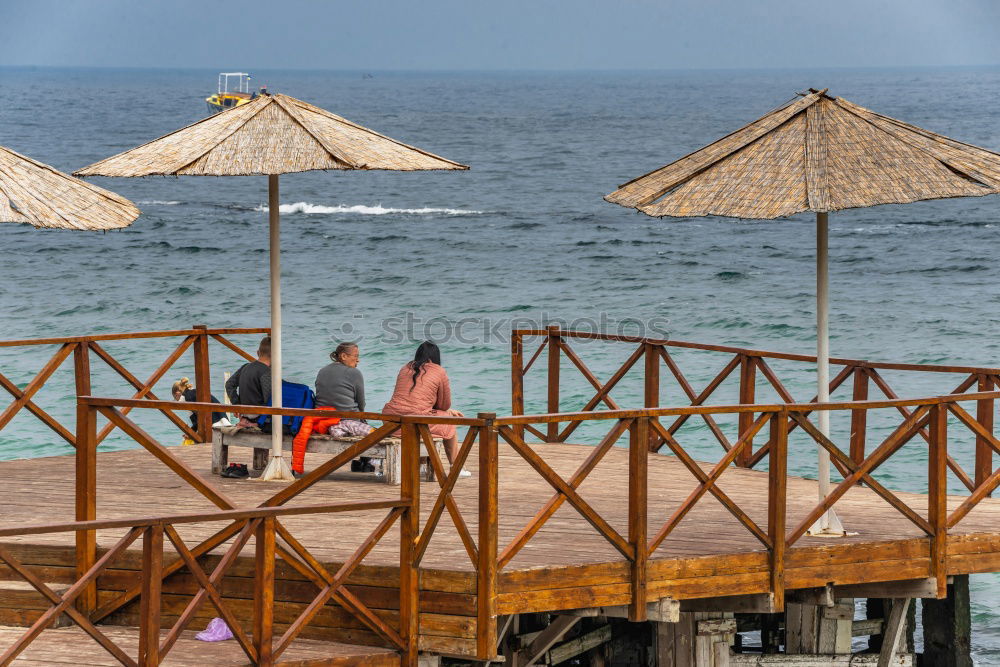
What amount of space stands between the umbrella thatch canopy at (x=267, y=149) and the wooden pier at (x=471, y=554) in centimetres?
189

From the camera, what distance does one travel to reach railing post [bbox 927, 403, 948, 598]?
8.91 metres

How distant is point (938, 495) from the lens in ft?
29.9

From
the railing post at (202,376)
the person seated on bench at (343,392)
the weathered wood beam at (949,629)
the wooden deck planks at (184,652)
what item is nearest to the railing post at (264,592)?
the wooden deck planks at (184,652)

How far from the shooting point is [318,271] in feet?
146

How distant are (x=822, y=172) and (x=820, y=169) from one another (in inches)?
1.0

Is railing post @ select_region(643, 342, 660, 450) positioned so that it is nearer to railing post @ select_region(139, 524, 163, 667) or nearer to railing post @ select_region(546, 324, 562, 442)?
railing post @ select_region(546, 324, 562, 442)

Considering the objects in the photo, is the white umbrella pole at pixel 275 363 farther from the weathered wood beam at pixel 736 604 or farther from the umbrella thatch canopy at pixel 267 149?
the weathered wood beam at pixel 736 604

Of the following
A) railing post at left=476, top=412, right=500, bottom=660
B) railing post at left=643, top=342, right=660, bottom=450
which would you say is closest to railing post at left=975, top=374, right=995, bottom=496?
railing post at left=643, top=342, right=660, bottom=450

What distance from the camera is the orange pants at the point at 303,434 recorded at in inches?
428

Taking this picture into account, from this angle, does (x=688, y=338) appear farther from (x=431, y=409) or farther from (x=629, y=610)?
(x=629, y=610)

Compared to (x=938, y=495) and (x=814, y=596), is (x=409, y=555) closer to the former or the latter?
(x=814, y=596)

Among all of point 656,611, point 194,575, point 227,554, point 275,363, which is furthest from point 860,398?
point 194,575

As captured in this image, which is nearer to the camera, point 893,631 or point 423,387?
point 893,631

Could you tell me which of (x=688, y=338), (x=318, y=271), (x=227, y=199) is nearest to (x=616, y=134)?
(x=227, y=199)
